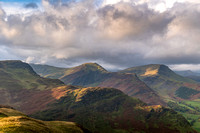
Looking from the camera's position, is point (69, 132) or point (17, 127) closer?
point (17, 127)

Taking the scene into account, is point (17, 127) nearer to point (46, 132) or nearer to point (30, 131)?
point (30, 131)

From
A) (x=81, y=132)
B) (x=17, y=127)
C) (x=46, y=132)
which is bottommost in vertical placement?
(x=81, y=132)

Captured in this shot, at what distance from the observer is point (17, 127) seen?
48250 millimetres

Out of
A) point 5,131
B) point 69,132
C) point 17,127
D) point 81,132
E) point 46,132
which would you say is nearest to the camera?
point 5,131

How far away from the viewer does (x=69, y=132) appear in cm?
8331

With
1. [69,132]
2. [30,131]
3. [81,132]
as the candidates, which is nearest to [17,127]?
[30,131]

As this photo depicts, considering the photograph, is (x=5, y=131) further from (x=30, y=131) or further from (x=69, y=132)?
(x=69, y=132)

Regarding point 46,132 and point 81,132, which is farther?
point 81,132

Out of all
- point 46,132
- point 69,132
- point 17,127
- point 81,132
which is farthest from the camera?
point 81,132

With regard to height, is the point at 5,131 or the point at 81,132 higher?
the point at 5,131

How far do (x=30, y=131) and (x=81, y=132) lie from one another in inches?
1897

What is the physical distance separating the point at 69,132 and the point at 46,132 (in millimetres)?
29735

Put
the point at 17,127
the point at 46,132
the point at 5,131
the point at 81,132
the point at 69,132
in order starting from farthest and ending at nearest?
the point at 81,132 → the point at 69,132 → the point at 46,132 → the point at 17,127 → the point at 5,131

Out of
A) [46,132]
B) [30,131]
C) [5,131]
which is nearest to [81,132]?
[46,132]
